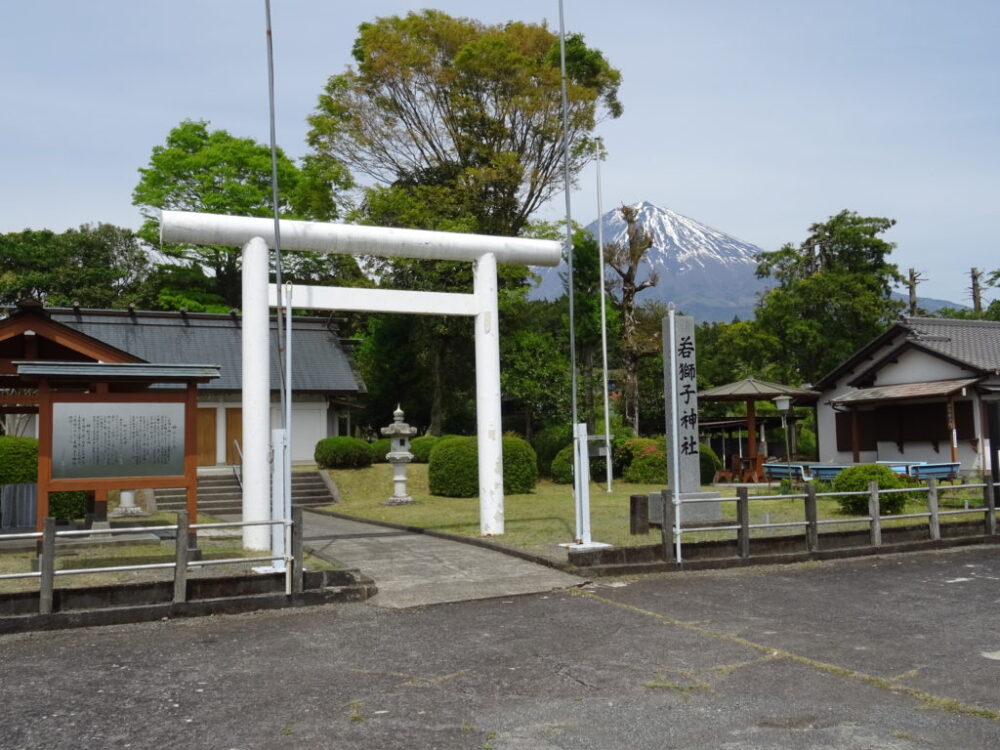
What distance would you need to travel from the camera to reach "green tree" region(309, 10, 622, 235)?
30844mm

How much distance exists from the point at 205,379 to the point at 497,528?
465 centimetres

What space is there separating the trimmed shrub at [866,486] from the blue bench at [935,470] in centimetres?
395

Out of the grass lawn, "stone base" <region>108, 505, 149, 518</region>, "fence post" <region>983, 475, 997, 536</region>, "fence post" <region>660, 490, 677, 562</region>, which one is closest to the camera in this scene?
"fence post" <region>660, 490, 677, 562</region>

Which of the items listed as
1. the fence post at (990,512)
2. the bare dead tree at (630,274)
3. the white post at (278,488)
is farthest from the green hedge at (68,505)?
the bare dead tree at (630,274)

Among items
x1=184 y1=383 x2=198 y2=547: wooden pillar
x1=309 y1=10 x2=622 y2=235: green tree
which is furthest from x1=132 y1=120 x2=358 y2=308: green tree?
x1=184 y1=383 x2=198 y2=547: wooden pillar

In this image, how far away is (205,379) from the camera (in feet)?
36.6

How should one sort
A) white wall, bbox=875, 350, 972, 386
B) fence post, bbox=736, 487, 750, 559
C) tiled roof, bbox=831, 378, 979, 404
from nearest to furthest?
1. fence post, bbox=736, 487, 750, 559
2. tiled roof, bbox=831, 378, 979, 404
3. white wall, bbox=875, 350, 972, 386

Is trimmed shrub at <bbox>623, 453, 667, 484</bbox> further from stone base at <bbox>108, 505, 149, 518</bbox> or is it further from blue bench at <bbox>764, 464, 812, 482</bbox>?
stone base at <bbox>108, 505, 149, 518</bbox>

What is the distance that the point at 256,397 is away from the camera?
11422 mm

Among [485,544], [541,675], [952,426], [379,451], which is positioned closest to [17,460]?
[485,544]

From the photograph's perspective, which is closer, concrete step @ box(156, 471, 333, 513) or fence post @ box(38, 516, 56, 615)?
fence post @ box(38, 516, 56, 615)

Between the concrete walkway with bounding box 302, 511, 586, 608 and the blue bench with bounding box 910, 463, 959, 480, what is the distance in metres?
11.9

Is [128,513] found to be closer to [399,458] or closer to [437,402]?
[399,458]

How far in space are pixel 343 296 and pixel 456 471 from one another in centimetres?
1025
